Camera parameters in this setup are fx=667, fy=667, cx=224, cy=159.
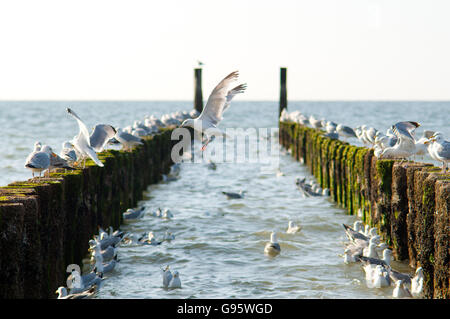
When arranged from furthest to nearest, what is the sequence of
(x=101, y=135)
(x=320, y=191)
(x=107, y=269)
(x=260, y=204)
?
1. (x=320, y=191)
2. (x=260, y=204)
3. (x=101, y=135)
4. (x=107, y=269)

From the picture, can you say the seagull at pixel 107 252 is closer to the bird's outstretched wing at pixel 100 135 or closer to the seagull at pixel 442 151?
the bird's outstretched wing at pixel 100 135

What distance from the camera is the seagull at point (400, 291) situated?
8.20m

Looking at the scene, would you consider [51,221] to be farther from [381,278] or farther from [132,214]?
[132,214]

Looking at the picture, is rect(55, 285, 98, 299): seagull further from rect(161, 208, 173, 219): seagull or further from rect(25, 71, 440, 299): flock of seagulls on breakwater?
rect(161, 208, 173, 219): seagull

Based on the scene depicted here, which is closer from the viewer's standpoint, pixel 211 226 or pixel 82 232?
pixel 82 232

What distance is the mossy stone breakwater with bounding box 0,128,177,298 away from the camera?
21.9 ft

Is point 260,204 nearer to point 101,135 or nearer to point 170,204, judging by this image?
point 170,204

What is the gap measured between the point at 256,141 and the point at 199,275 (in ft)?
102

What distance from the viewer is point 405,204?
381 inches

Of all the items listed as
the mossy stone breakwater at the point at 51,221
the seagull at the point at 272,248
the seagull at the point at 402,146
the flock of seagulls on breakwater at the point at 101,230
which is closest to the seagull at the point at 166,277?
the flock of seagulls on breakwater at the point at 101,230

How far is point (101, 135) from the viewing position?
1202 centimetres

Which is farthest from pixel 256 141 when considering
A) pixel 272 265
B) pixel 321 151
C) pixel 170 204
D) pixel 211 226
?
pixel 272 265
